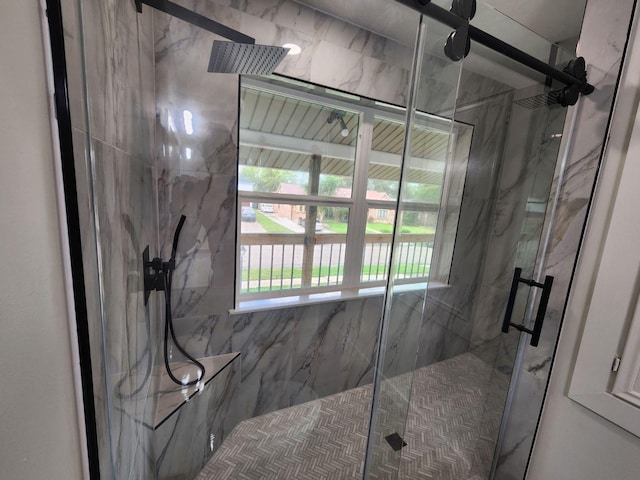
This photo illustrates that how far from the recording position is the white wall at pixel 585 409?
3.17 feet

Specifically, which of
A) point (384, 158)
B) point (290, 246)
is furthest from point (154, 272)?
point (384, 158)

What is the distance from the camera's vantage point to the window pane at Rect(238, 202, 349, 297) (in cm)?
186

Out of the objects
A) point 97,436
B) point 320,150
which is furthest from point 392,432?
point 320,150

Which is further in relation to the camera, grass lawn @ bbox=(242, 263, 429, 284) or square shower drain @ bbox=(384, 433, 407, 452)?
grass lawn @ bbox=(242, 263, 429, 284)

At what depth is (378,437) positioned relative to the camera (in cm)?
136

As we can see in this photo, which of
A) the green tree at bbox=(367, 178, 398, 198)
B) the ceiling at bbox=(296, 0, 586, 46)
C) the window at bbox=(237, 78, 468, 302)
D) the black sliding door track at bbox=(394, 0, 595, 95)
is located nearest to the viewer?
the black sliding door track at bbox=(394, 0, 595, 95)

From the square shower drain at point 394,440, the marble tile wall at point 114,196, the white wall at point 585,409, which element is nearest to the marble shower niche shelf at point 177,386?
the marble tile wall at point 114,196

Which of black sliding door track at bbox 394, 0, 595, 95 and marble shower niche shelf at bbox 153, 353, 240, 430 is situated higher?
black sliding door track at bbox 394, 0, 595, 95

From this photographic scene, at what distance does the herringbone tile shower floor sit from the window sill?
0.55m

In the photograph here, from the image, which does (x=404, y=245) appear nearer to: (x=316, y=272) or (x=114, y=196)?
(x=316, y=272)

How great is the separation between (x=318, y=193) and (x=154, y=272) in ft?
Answer: 4.00

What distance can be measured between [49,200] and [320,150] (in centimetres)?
176

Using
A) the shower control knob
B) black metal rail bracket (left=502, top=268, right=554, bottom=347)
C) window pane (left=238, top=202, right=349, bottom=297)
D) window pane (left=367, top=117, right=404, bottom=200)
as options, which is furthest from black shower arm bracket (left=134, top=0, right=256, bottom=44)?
black metal rail bracket (left=502, top=268, right=554, bottom=347)

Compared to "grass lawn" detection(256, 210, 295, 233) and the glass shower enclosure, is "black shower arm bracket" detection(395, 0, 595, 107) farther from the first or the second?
"grass lawn" detection(256, 210, 295, 233)
